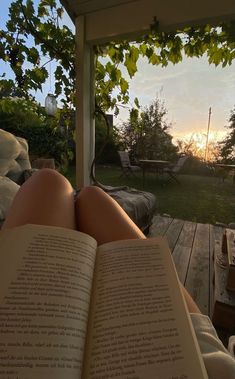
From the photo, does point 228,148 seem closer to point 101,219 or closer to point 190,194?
point 190,194

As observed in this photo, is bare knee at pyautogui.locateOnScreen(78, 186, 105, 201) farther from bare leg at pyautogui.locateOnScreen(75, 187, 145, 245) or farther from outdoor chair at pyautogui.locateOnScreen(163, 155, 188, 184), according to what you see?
outdoor chair at pyautogui.locateOnScreen(163, 155, 188, 184)

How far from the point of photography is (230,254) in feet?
4.08

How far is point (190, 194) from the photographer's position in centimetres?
433

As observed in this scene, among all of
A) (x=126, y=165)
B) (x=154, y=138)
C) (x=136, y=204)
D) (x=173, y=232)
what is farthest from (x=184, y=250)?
(x=154, y=138)

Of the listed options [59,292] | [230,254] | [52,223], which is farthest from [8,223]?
[230,254]

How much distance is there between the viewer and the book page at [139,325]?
0.26m

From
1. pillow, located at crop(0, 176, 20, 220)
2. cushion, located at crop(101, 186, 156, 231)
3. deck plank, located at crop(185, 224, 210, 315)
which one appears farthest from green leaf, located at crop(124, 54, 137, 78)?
deck plank, located at crop(185, 224, 210, 315)

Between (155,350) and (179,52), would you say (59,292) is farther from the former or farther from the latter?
(179,52)

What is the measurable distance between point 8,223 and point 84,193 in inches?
9.0

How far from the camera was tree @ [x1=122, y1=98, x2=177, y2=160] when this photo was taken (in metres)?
5.88

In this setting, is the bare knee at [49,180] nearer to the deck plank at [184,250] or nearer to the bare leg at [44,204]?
the bare leg at [44,204]

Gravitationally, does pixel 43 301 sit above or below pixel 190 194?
above

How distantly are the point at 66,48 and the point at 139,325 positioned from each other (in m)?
1.82

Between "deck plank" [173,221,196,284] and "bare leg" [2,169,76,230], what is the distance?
3.55 ft
